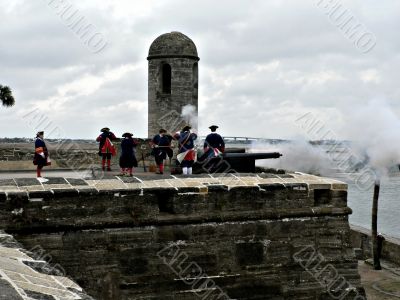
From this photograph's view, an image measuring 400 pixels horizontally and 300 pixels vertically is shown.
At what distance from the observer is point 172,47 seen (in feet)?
49.1

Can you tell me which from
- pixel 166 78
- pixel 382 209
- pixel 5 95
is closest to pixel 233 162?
pixel 166 78

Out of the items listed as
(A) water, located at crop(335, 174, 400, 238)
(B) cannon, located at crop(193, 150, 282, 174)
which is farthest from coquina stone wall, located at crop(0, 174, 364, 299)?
(A) water, located at crop(335, 174, 400, 238)

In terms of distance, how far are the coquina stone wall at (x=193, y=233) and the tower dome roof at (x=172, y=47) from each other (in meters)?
6.88

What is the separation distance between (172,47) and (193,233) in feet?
26.3

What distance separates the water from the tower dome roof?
12.6m

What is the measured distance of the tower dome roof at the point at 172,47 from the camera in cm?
1492

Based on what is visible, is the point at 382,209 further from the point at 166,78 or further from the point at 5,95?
the point at 166,78

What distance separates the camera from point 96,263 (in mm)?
7305

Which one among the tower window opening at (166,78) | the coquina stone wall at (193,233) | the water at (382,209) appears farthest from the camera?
the water at (382,209)

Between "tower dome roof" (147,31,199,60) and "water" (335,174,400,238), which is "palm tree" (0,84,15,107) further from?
"water" (335,174,400,238)

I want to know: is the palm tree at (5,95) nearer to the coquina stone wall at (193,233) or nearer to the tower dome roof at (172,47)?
the tower dome roof at (172,47)

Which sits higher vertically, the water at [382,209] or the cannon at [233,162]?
the cannon at [233,162]

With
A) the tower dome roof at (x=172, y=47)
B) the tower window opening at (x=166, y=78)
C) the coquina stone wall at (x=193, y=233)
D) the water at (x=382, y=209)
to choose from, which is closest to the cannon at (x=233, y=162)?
the coquina stone wall at (x=193, y=233)

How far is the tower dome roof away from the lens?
49.0 feet
